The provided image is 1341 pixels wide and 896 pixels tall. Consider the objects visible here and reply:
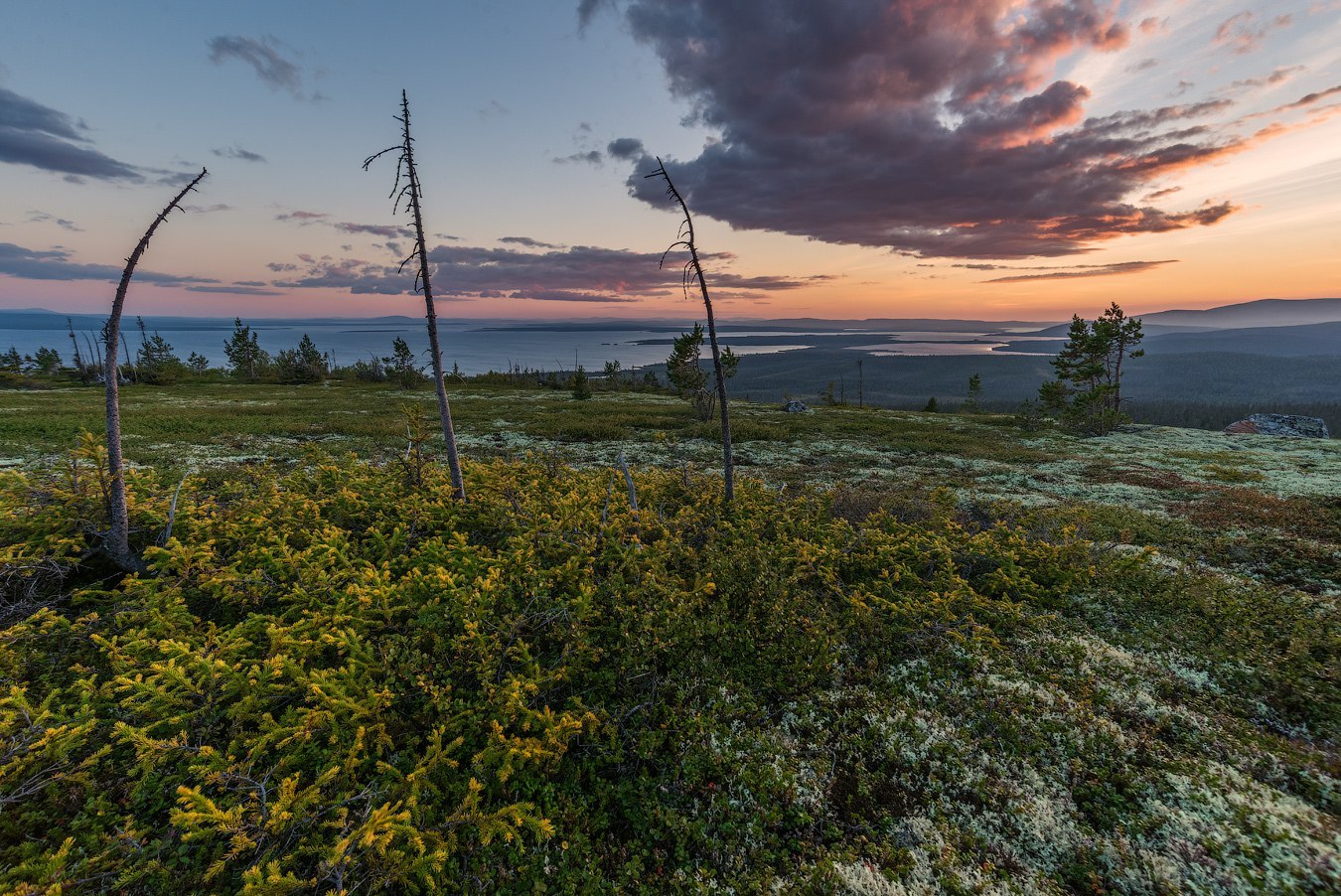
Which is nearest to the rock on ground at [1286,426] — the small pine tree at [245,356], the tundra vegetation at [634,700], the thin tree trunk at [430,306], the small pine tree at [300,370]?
the tundra vegetation at [634,700]

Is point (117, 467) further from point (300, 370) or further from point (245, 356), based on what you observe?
point (245, 356)

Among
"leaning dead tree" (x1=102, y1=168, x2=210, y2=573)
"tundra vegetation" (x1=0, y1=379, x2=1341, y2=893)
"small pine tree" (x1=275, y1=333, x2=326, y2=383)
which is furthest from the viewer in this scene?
"small pine tree" (x1=275, y1=333, x2=326, y2=383)

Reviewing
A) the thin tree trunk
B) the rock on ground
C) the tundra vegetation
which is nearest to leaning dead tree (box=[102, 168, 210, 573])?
the tundra vegetation

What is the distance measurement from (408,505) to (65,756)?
551cm

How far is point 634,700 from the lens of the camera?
6141 mm

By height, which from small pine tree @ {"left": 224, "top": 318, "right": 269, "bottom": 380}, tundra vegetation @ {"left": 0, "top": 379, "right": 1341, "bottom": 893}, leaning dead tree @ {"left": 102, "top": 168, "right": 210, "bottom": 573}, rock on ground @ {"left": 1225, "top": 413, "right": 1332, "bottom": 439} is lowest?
rock on ground @ {"left": 1225, "top": 413, "right": 1332, "bottom": 439}

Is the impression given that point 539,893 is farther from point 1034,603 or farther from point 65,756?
point 1034,603

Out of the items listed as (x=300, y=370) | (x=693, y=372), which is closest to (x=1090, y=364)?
(x=693, y=372)

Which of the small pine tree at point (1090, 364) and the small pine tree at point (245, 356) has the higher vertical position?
the small pine tree at point (245, 356)

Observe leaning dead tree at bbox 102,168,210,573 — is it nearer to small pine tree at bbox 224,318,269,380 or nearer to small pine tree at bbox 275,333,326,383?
small pine tree at bbox 275,333,326,383

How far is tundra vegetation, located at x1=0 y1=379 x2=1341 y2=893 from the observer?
13.9 feet

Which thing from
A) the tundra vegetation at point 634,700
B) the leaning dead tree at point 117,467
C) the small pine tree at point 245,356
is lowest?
the tundra vegetation at point 634,700

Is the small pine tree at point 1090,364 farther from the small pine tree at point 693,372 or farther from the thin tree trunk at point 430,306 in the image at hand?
the thin tree trunk at point 430,306

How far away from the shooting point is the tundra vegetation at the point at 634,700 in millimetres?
4234
